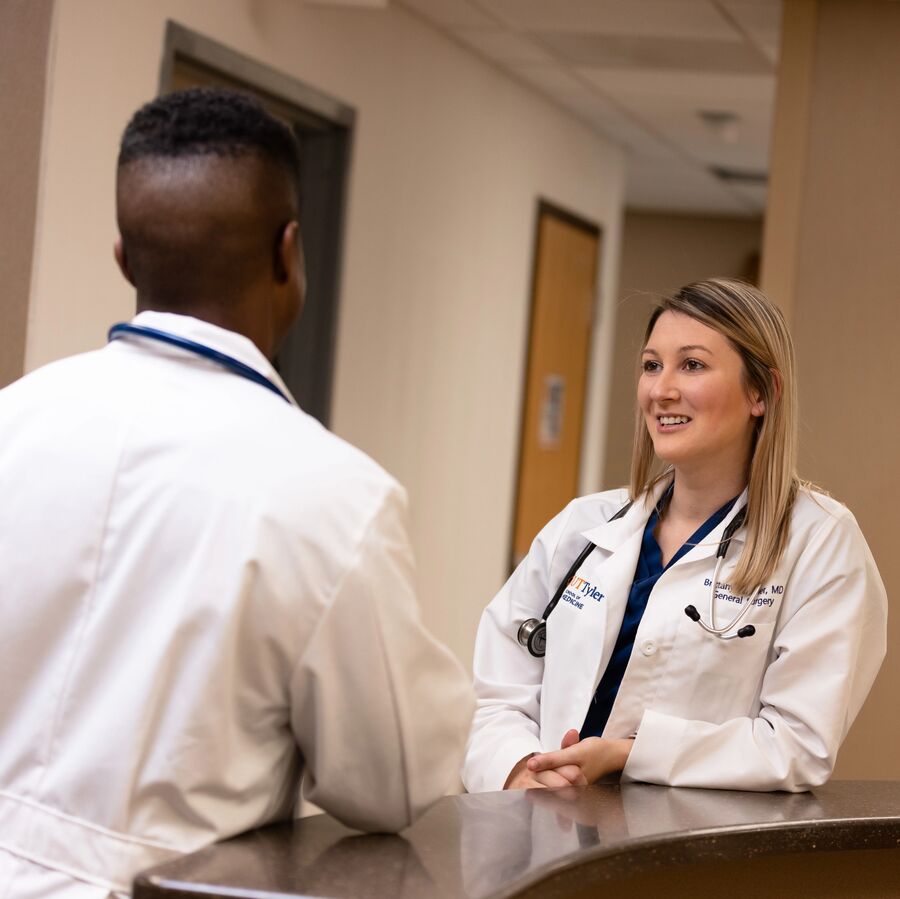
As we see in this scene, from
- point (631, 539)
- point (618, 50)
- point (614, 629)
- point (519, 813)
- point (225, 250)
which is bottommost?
point (519, 813)

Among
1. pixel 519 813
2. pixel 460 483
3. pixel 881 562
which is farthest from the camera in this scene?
pixel 460 483

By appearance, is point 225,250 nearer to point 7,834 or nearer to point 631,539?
point 7,834

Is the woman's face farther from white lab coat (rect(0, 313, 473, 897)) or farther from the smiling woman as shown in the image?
white lab coat (rect(0, 313, 473, 897))

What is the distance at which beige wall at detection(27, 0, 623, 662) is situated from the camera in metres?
3.50

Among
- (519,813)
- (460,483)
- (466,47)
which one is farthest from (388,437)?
(519,813)

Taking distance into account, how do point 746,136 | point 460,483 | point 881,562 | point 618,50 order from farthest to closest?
1. point 746,136
2. point 460,483
3. point 618,50
4. point 881,562

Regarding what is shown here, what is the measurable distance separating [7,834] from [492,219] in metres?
4.89

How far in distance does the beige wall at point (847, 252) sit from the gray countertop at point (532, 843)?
2.35 meters

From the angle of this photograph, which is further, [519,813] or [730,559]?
[730,559]

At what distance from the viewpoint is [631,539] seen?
7.06 feet

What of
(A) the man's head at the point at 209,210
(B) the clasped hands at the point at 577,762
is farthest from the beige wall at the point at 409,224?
(A) the man's head at the point at 209,210

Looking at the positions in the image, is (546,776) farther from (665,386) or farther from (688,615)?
(665,386)

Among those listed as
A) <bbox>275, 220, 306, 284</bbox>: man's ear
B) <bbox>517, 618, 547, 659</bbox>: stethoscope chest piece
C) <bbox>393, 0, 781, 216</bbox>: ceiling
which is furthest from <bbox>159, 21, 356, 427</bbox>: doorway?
<bbox>275, 220, 306, 284</bbox>: man's ear

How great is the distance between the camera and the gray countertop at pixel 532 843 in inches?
46.1
